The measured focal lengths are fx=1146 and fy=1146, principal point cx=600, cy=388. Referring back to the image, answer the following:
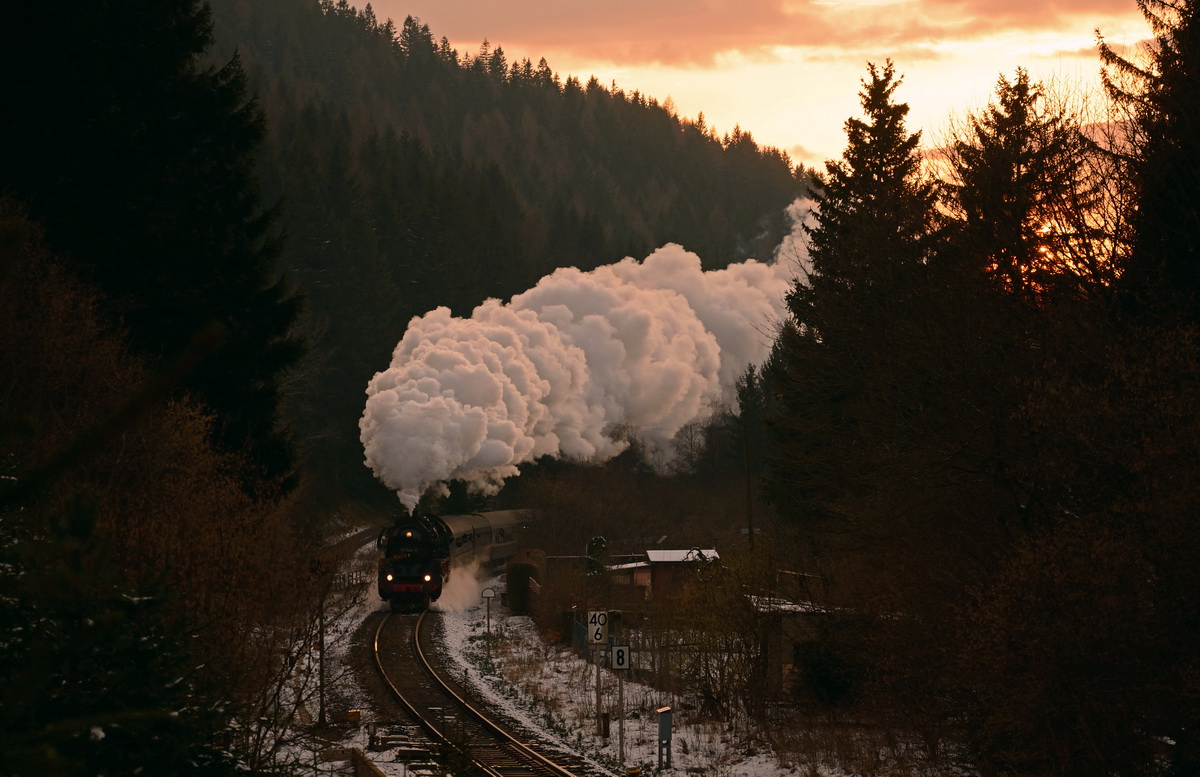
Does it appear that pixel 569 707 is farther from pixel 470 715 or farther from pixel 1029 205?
pixel 1029 205

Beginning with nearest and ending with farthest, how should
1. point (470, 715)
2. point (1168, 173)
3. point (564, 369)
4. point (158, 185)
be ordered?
point (1168, 173) < point (470, 715) < point (158, 185) < point (564, 369)

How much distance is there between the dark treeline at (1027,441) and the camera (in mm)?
13078

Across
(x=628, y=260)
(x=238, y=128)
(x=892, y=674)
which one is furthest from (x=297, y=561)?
(x=628, y=260)

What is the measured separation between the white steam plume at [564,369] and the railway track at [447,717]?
11.5 metres

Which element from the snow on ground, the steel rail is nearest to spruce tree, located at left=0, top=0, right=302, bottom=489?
the steel rail

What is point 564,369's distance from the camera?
197 feet

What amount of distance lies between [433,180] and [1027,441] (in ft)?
252

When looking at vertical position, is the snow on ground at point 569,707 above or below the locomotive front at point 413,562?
below

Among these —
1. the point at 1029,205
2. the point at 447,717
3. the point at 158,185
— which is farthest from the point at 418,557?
the point at 1029,205

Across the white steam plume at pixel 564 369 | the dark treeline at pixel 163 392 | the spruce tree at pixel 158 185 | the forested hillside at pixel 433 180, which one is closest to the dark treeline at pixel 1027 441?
the dark treeline at pixel 163 392

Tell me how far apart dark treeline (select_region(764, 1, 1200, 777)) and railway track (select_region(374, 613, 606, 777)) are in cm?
564

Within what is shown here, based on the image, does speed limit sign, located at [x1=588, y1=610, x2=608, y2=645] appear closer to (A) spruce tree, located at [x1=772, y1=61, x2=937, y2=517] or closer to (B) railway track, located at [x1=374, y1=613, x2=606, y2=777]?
(B) railway track, located at [x1=374, y1=613, x2=606, y2=777]

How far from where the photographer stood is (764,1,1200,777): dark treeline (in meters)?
13.1

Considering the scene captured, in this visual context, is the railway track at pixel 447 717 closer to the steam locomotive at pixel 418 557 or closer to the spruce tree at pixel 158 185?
the steam locomotive at pixel 418 557
